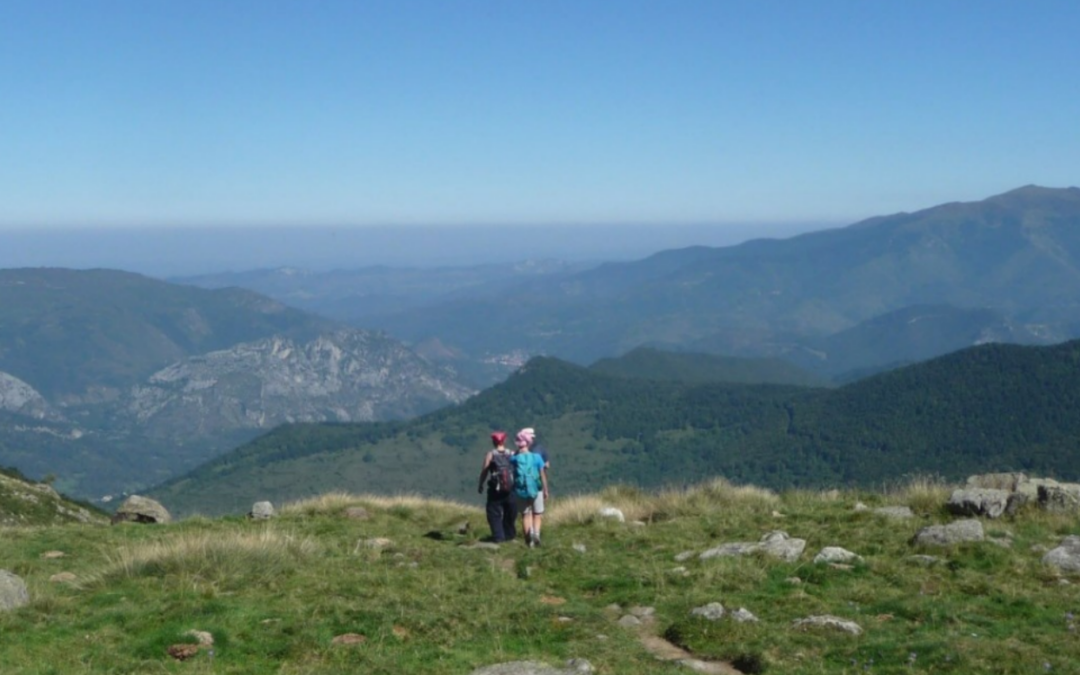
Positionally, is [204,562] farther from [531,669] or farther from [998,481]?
[998,481]

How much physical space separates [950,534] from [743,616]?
500 cm

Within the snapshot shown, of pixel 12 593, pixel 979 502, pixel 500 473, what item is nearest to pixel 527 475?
pixel 500 473

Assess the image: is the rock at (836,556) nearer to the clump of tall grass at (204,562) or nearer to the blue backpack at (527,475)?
the blue backpack at (527,475)

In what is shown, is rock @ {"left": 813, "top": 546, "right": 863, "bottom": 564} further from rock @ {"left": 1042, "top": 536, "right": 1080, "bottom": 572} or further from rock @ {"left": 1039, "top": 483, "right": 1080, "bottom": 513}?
rock @ {"left": 1039, "top": 483, "right": 1080, "bottom": 513}

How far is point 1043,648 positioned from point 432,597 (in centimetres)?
701

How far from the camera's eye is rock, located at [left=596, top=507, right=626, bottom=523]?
1958 cm

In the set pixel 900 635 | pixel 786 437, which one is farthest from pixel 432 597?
pixel 786 437

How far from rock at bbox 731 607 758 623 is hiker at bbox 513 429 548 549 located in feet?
20.8

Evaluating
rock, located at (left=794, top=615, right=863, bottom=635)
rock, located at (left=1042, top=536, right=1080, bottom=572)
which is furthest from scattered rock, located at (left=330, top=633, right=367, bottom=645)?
rock, located at (left=1042, top=536, right=1080, bottom=572)

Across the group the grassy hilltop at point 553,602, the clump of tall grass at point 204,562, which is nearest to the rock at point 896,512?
the grassy hilltop at point 553,602

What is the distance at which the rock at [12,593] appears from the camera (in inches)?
453

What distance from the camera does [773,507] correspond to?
1981 centimetres

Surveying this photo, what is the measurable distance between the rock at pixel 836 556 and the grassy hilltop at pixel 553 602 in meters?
0.24

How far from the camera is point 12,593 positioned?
38.4 ft
